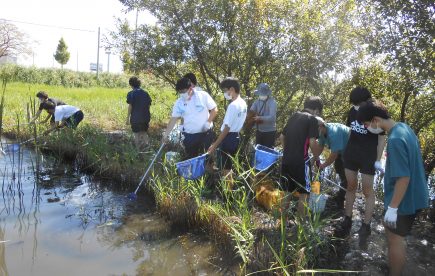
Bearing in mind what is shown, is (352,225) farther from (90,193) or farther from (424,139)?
(90,193)

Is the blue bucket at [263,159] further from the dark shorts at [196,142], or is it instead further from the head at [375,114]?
the head at [375,114]

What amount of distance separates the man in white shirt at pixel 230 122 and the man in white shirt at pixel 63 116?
176 inches

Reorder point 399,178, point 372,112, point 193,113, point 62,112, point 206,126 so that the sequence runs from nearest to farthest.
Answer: point 399,178, point 372,112, point 193,113, point 206,126, point 62,112

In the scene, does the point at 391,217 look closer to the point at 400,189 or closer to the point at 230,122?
the point at 400,189

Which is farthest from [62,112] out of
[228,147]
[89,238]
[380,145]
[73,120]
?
[380,145]

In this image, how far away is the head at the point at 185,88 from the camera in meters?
4.50

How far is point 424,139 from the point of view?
5.67 metres

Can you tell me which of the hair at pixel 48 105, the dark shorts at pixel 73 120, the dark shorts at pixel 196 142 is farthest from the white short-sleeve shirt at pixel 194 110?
the hair at pixel 48 105

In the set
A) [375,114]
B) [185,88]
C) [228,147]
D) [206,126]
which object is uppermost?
[185,88]

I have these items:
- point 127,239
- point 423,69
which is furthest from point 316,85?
point 127,239

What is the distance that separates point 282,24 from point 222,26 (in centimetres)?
109

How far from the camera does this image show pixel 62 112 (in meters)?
7.68

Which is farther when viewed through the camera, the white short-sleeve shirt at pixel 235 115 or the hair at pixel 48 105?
the hair at pixel 48 105

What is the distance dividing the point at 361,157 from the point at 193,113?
2.08 meters
